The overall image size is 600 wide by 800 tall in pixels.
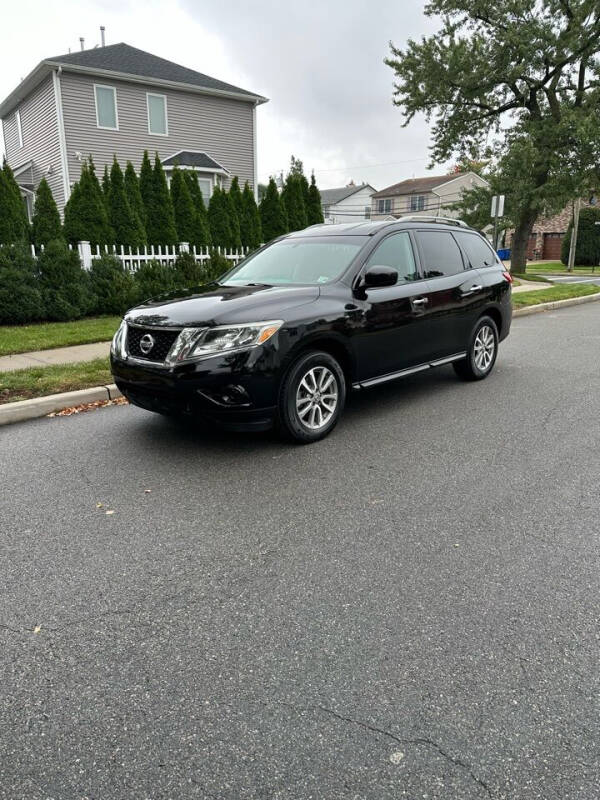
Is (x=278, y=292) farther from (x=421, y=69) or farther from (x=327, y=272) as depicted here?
Result: (x=421, y=69)

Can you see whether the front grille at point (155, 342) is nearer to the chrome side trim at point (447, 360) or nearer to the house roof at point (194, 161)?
the chrome side trim at point (447, 360)

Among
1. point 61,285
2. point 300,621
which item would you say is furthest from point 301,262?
point 61,285

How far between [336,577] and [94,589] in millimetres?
1211

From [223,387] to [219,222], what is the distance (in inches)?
489

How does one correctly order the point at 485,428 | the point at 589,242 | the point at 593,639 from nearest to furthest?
the point at 593,639
the point at 485,428
the point at 589,242

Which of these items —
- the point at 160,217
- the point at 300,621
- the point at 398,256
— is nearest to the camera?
the point at 300,621

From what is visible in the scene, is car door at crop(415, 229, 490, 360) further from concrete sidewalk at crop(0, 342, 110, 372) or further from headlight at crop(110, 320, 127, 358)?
concrete sidewalk at crop(0, 342, 110, 372)

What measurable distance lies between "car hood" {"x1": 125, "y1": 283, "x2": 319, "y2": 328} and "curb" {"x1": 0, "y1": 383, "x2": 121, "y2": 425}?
5.24 feet

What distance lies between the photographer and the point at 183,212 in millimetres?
14820

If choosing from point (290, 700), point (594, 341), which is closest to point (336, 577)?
point (290, 700)

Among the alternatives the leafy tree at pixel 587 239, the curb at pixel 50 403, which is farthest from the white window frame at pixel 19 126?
the leafy tree at pixel 587 239

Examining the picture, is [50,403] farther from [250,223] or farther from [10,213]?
[250,223]

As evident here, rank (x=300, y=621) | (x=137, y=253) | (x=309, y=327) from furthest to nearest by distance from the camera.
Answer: (x=137, y=253) → (x=309, y=327) → (x=300, y=621)

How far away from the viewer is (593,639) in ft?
8.41
